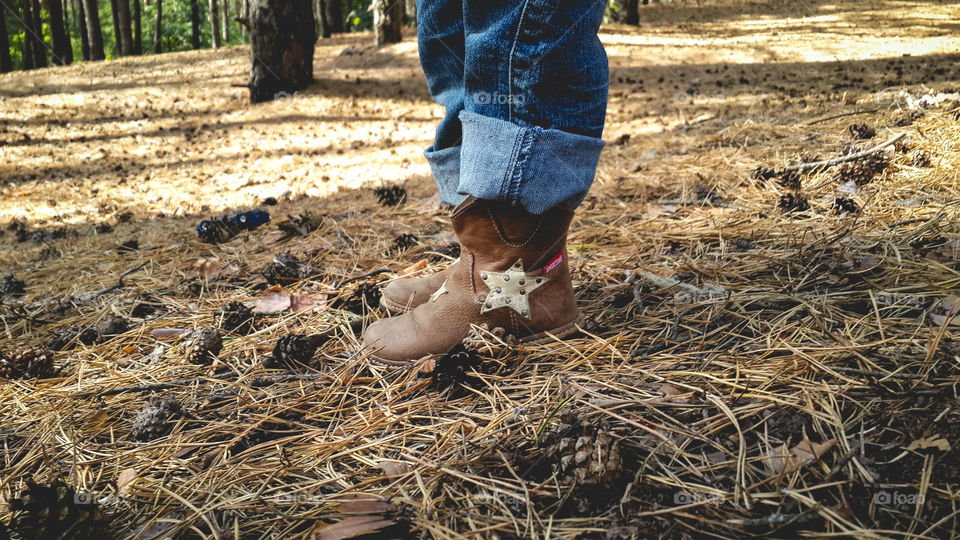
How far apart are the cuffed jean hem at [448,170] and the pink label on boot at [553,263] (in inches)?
11.8

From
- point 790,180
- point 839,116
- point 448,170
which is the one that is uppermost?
point 839,116

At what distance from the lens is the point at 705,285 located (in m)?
1.63

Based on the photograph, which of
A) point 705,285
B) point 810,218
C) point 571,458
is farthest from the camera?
point 810,218

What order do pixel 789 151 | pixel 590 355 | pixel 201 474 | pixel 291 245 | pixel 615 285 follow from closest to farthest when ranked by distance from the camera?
1. pixel 201 474
2. pixel 590 355
3. pixel 615 285
4. pixel 291 245
5. pixel 789 151

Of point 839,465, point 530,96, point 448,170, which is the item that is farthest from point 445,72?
point 839,465

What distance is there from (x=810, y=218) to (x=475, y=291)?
4.68 ft

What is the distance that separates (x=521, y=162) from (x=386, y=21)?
31.0ft

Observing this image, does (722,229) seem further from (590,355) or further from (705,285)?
(590,355)

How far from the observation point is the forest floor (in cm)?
88

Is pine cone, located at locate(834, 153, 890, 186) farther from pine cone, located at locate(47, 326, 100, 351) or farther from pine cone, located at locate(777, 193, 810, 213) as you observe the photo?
pine cone, located at locate(47, 326, 100, 351)

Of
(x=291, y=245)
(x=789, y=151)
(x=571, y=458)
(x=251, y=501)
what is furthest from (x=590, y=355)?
(x=789, y=151)

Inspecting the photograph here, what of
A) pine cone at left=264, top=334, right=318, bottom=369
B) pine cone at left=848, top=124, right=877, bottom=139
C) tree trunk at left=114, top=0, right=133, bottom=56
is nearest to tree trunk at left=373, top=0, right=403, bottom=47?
pine cone at left=848, top=124, right=877, bottom=139

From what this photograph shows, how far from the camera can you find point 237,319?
5.81 feet

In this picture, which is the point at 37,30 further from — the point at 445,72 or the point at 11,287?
the point at 445,72
